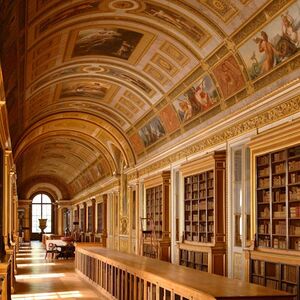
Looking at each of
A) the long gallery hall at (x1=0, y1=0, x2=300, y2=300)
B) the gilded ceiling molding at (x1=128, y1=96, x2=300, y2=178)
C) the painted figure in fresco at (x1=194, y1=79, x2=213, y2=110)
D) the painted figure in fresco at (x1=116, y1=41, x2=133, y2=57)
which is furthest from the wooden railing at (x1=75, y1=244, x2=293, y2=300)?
the painted figure in fresco at (x1=116, y1=41, x2=133, y2=57)

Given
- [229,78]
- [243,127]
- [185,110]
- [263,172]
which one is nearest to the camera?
[263,172]

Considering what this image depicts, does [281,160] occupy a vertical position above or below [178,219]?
above

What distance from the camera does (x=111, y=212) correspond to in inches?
1332

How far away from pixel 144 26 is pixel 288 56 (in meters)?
4.48

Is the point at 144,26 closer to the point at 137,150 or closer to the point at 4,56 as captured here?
the point at 4,56

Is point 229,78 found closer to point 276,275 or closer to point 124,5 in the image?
point 124,5

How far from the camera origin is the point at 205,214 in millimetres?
17234

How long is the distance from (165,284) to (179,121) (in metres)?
8.81

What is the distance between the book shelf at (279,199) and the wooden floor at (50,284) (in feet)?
21.2

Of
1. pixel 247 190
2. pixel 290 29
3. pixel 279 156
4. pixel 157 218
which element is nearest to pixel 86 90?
pixel 157 218

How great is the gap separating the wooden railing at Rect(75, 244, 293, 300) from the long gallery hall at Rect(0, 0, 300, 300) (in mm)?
40

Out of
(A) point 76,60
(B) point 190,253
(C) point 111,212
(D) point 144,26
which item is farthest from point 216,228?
(C) point 111,212

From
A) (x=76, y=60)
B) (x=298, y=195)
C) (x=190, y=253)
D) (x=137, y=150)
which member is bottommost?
(x=190, y=253)

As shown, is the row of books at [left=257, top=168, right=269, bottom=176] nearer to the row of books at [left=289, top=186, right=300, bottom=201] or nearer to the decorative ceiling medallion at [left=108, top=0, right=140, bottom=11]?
the row of books at [left=289, top=186, right=300, bottom=201]
